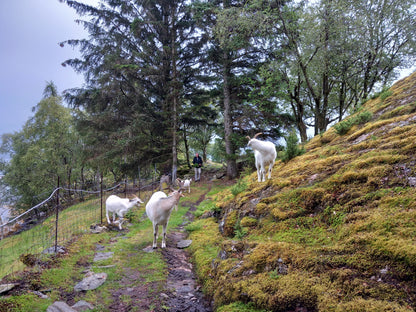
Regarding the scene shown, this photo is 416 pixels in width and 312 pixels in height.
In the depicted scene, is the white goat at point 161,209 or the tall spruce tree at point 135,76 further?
the tall spruce tree at point 135,76

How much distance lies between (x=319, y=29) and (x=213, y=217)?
12283mm

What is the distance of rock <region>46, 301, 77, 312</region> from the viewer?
12.5 ft

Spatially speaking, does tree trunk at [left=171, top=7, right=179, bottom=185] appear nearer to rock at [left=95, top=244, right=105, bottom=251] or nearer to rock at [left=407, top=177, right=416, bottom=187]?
rock at [left=95, top=244, right=105, bottom=251]

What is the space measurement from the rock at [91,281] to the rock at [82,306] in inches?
23.1

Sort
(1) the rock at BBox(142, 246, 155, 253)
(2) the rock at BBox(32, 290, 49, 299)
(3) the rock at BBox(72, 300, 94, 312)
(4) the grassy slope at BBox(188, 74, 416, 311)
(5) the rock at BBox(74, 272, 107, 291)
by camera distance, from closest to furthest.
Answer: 1. (4) the grassy slope at BBox(188, 74, 416, 311)
2. (3) the rock at BBox(72, 300, 94, 312)
3. (2) the rock at BBox(32, 290, 49, 299)
4. (5) the rock at BBox(74, 272, 107, 291)
5. (1) the rock at BBox(142, 246, 155, 253)

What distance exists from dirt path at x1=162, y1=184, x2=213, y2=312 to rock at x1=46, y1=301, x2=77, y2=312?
5.69 feet

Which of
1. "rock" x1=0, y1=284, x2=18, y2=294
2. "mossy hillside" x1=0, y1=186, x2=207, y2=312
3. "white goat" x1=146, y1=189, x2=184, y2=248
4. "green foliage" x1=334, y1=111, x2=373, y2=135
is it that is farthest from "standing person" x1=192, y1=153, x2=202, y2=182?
"rock" x1=0, y1=284, x2=18, y2=294

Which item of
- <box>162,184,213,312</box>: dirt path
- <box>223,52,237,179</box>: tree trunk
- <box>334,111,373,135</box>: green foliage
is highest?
<box>223,52,237,179</box>: tree trunk

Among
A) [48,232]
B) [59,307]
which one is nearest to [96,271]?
[59,307]

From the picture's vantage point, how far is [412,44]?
13719 millimetres

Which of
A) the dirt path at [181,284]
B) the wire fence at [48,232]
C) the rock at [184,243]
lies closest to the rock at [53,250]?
the wire fence at [48,232]

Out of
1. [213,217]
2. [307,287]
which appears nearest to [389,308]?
[307,287]

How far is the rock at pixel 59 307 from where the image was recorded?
3.81m

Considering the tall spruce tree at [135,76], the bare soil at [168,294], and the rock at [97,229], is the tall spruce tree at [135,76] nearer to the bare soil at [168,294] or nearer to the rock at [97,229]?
the rock at [97,229]
